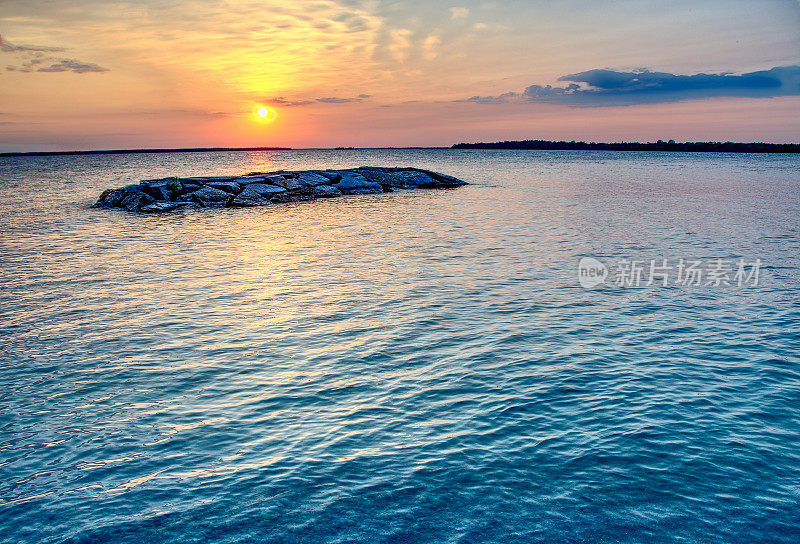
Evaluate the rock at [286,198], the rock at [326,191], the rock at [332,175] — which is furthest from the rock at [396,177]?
the rock at [286,198]

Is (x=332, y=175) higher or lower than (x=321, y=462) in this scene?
higher

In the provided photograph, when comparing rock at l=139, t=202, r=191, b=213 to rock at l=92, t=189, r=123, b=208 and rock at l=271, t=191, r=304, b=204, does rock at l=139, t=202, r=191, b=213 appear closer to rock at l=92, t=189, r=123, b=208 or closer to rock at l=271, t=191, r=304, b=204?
rock at l=92, t=189, r=123, b=208

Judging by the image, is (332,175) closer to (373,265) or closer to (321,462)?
(373,265)

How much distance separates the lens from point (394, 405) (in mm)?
8250

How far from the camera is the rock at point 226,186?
43562 mm

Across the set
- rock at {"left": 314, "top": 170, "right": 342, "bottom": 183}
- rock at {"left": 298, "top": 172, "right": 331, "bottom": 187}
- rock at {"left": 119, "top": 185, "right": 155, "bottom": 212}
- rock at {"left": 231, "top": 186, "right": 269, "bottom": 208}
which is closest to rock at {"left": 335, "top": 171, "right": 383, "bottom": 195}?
rock at {"left": 314, "top": 170, "right": 342, "bottom": 183}

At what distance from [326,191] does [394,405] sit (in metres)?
42.7

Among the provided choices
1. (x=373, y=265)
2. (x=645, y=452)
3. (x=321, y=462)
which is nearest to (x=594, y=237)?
(x=373, y=265)

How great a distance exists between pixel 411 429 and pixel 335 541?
93.7 inches

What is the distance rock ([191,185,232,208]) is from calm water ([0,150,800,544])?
22.8 meters

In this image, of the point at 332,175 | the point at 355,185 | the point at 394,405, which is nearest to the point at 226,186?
the point at 332,175

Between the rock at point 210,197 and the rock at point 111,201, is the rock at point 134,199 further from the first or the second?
the rock at point 210,197

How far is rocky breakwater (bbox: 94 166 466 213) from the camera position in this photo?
4103cm

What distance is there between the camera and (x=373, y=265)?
1927cm
